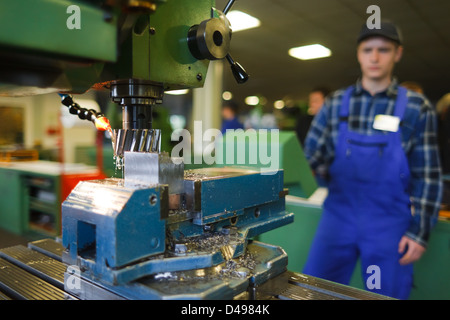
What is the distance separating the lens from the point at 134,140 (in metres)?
0.75

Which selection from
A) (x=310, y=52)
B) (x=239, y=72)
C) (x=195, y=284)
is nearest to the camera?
(x=195, y=284)

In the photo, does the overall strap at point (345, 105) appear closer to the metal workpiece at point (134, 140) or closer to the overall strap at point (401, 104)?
the overall strap at point (401, 104)

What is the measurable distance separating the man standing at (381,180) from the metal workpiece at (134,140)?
972 mm

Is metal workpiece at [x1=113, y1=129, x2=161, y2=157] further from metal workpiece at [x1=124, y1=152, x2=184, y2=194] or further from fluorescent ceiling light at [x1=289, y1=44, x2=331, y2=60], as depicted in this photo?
fluorescent ceiling light at [x1=289, y1=44, x2=331, y2=60]

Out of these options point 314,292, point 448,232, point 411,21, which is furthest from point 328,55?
point 314,292

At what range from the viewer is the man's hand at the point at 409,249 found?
128 cm

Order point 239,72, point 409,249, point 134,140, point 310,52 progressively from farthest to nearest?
point 310,52, point 409,249, point 239,72, point 134,140

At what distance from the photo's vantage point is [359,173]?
1.42 metres

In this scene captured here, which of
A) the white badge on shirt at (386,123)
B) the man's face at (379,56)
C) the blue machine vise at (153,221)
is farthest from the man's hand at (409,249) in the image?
the blue machine vise at (153,221)

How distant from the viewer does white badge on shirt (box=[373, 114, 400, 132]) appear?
4.46 ft

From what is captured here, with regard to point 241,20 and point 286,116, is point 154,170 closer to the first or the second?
point 241,20

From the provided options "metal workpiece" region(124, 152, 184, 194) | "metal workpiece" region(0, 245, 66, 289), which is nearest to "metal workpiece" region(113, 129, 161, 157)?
"metal workpiece" region(124, 152, 184, 194)

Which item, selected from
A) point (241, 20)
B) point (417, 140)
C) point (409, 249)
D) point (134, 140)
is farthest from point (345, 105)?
point (241, 20)

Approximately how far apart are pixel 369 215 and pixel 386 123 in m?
0.38
